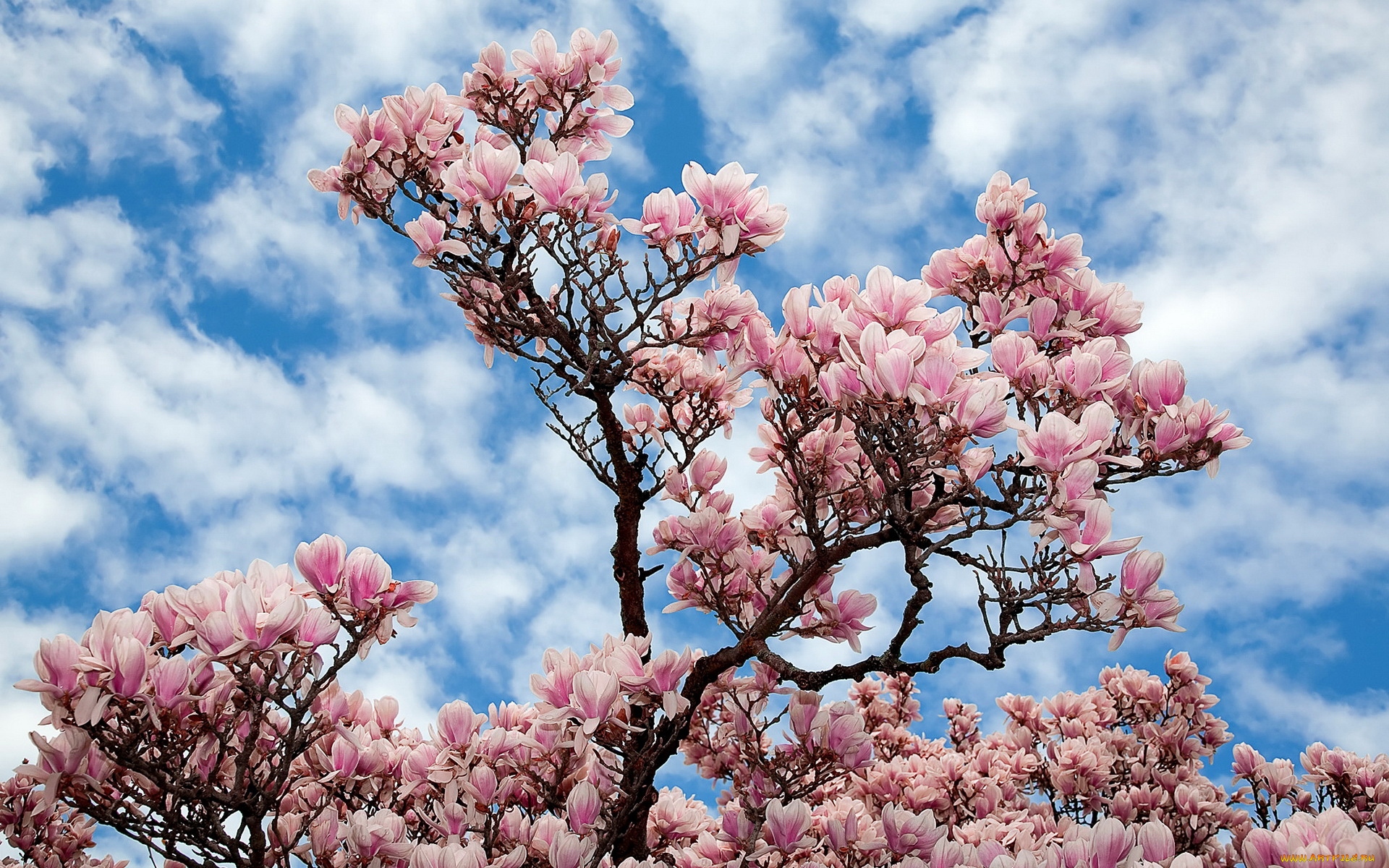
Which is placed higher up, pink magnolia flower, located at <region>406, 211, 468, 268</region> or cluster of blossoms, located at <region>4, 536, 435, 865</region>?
pink magnolia flower, located at <region>406, 211, 468, 268</region>

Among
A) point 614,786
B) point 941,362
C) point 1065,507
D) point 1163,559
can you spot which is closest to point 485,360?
point 614,786

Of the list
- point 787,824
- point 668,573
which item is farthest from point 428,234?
point 787,824

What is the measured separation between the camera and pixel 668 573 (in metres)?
4.06

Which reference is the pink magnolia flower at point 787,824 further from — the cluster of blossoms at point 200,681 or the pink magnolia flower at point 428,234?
the pink magnolia flower at point 428,234

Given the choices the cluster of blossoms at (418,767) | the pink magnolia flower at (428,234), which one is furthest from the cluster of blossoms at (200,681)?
the pink magnolia flower at (428,234)

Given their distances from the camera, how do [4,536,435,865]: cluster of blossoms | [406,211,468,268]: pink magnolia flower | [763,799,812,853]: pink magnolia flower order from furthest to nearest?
[406,211,468,268]: pink magnolia flower, [763,799,812,853]: pink magnolia flower, [4,536,435,865]: cluster of blossoms

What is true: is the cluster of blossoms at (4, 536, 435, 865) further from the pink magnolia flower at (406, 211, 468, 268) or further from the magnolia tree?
the pink magnolia flower at (406, 211, 468, 268)

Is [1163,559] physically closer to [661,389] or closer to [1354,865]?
[1354,865]

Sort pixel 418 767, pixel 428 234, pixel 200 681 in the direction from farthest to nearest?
pixel 428 234 → pixel 418 767 → pixel 200 681

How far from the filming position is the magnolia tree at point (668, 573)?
2891 millimetres

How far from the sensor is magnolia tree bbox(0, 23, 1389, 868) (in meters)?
2.89

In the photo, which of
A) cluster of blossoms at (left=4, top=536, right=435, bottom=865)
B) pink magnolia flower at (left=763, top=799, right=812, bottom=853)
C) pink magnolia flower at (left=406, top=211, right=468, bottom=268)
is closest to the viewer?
cluster of blossoms at (left=4, top=536, right=435, bottom=865)


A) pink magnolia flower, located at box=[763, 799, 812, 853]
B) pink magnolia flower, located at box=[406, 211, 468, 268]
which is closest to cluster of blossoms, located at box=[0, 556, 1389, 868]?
pink magnolia flower, located at box=[763, 799, 812, 853]

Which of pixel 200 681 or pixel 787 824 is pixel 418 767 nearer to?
pixel 200 681
